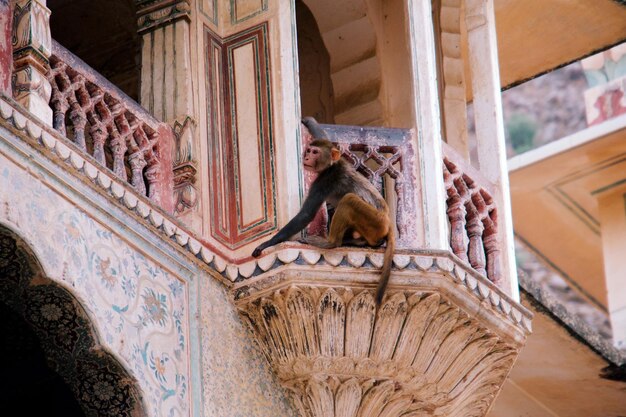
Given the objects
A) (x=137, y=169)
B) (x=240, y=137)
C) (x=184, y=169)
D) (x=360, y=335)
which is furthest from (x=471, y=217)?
(x=137, y=169)

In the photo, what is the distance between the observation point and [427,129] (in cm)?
1119

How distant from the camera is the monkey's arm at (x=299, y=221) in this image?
10.5 metres

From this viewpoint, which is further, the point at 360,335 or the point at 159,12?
the point at 159,12

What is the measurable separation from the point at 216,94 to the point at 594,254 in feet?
35.0

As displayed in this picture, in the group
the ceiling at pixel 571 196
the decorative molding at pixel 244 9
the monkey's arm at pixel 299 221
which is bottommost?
the monkey's arm at pixel 299 221

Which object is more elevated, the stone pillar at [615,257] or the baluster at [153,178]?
the stone pillar at [615,257]

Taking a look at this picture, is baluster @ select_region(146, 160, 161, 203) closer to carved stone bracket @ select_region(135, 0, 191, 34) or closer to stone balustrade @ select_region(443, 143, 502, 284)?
carved stone bracket @ select_region(135, 0, 191, 34)

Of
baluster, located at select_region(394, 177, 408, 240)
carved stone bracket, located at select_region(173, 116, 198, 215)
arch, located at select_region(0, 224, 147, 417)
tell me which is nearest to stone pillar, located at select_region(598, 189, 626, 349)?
baluster, located at select_region(394, 177, 408, 240)

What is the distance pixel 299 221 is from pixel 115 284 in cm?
108

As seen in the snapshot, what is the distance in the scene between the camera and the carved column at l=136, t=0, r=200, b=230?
10.8m

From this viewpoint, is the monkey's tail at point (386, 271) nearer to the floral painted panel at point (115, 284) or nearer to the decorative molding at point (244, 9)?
the floral painted panel at point (115, 284)

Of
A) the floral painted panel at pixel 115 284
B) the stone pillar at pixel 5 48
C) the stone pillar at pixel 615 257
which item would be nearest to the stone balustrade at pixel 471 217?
the floral painted panel at pixel 115 284

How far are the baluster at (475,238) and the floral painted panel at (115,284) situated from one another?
5.52ft

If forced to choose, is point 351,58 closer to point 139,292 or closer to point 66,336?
point 139,292
